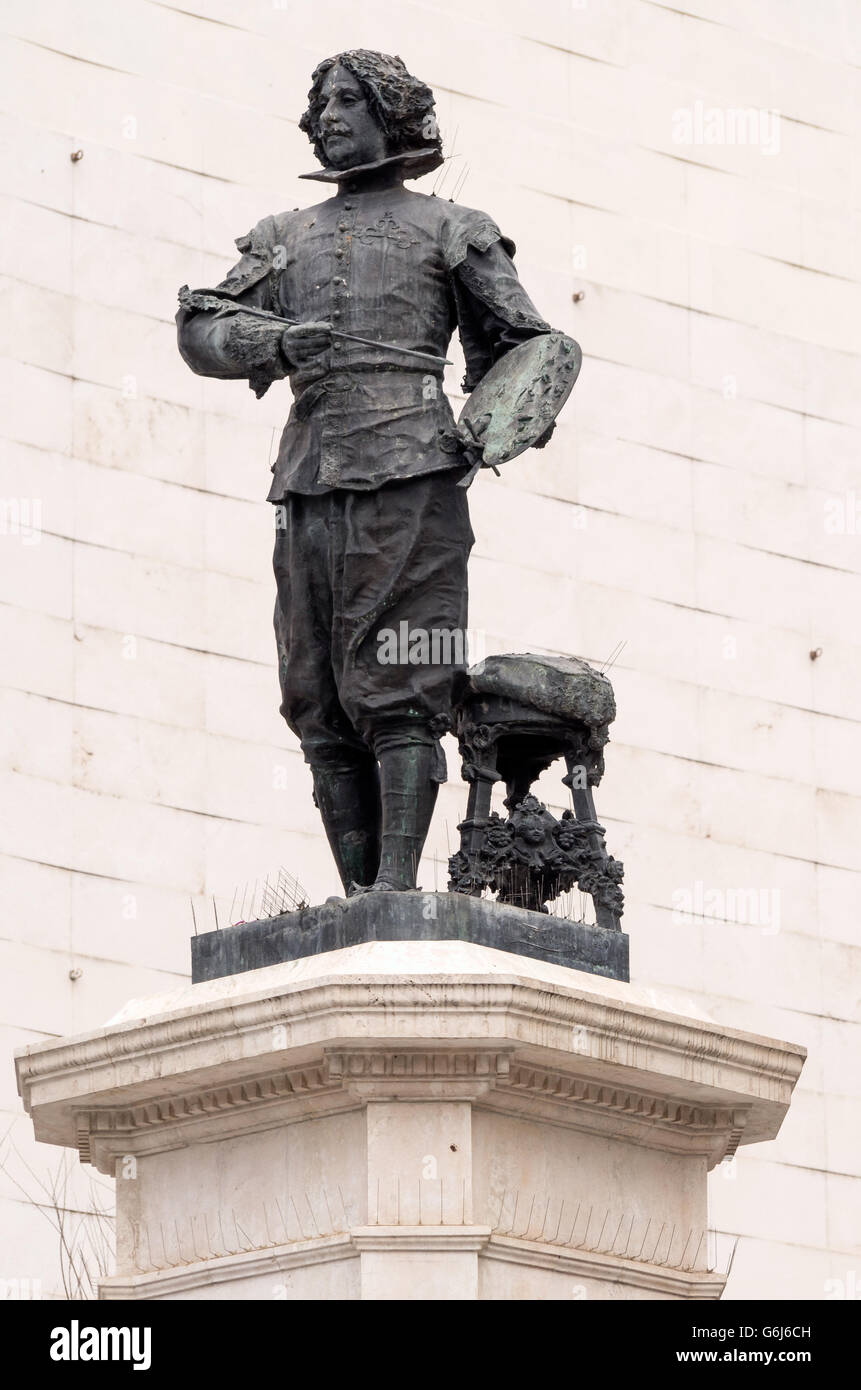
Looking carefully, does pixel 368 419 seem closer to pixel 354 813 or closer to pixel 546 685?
Result: pixel 546 685

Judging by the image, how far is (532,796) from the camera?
502 inches

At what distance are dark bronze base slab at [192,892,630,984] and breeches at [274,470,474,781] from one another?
2.07 feet

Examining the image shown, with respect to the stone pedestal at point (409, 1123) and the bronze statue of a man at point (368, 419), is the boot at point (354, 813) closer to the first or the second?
the bronze statue of a man at point (368, 419)

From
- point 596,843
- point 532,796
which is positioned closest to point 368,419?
point 532,796

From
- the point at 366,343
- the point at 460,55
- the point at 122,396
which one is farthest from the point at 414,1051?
the point at 460,55

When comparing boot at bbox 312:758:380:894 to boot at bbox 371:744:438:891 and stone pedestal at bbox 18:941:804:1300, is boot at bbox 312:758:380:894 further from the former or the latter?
stone pedestal at bbox 18:941:804:1300

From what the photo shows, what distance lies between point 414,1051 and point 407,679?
55.3 inches

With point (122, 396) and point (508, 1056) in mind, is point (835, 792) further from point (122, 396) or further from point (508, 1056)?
point (508, 1056)

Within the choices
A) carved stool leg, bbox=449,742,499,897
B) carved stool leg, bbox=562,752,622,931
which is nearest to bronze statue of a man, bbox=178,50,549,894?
carved stool leg, bbox=449,742,499,897

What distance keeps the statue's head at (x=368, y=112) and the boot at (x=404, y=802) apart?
223 cm

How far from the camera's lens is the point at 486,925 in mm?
12164

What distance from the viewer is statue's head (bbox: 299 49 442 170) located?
1285 cm

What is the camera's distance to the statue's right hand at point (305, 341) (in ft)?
41.0

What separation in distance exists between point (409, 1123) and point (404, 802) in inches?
47.7
